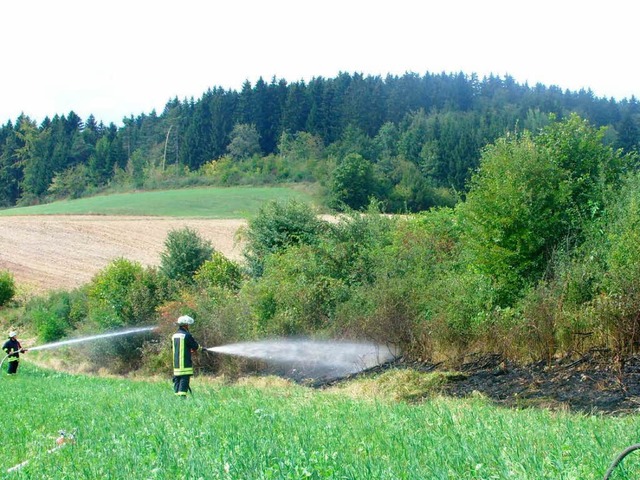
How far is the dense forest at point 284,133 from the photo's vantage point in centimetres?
9466

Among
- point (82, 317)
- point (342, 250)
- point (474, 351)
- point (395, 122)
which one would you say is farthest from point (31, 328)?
point (395, 122)

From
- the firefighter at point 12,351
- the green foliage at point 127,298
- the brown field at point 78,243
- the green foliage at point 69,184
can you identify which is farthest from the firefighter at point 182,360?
the green foliage at point 69,184

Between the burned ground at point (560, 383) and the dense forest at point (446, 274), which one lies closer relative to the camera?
the burned ground at point (560, 383)

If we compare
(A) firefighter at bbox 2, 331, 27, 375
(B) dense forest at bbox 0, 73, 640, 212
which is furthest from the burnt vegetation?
(B) dense forest at bbox 0, 73, 640, 212

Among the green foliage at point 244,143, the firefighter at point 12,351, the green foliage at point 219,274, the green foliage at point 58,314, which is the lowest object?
the green foliage at point 58,314

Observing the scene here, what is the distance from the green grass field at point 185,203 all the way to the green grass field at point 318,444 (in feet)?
207

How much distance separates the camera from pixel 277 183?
98.5 meters

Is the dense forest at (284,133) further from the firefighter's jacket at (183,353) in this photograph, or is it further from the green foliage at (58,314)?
the firefighter's jacket at (183,353)

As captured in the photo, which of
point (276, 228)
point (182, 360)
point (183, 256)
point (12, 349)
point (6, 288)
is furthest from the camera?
point (6, 288)

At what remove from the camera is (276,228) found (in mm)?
33312

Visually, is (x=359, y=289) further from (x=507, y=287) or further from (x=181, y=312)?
(x=181, y=312)

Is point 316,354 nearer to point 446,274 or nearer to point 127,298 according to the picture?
point 446,274

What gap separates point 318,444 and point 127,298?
2722cm

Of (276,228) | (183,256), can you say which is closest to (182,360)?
(276,228)
